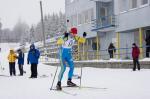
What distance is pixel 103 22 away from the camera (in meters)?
37.6

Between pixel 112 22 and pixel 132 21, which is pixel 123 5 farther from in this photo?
pixel 112 22

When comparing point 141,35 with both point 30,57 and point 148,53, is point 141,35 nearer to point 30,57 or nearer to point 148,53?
point 148,53

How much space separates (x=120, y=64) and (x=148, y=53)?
1.95 metres

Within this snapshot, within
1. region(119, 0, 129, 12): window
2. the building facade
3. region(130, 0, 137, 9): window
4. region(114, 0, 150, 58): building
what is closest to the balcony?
the building facade

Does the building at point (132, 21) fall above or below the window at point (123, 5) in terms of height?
below

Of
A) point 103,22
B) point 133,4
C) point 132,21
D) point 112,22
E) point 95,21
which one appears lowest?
point 132,21

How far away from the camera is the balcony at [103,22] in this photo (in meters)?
34.4

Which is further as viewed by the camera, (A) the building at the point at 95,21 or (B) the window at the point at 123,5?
(A) the building at the point at 95,21

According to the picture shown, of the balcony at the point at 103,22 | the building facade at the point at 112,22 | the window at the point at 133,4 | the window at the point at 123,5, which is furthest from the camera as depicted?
the balcony at the point at 103,22

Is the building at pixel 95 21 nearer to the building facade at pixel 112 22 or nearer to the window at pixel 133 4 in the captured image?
the building facade at pixel 112 22

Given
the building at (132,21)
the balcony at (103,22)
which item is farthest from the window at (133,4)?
the balcony at (103,22)

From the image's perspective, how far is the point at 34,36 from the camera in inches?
5615

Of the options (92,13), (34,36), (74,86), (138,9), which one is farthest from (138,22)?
(34,36)

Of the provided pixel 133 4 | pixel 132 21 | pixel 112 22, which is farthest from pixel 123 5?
pixel 112 22
